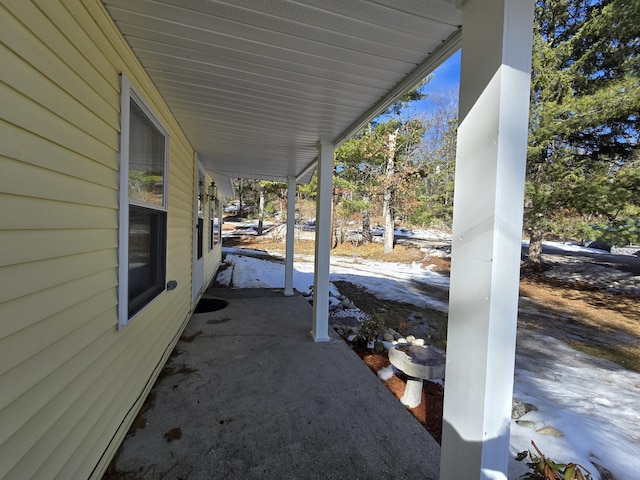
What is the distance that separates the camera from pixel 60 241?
1203 mm

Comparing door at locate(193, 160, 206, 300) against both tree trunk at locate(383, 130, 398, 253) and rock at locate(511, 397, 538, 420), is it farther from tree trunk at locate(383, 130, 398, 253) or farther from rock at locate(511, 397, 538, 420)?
tree trunk at locate(383, 130, 398, 253)

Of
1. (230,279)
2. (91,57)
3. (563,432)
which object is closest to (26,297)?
(91,57)

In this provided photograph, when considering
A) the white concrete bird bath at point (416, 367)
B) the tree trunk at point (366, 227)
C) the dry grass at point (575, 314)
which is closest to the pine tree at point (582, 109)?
the dry grass at point (575, 314)

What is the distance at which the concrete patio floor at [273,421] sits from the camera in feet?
5.47

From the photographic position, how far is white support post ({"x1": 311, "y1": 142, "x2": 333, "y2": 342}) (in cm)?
344

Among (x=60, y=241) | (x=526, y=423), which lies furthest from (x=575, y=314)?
(x=60, y=241)

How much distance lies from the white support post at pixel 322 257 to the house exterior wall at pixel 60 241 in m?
1.97

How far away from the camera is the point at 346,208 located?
44.8 feet

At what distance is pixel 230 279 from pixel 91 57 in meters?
6.18

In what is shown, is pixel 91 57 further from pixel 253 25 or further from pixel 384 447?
pixel 384 447

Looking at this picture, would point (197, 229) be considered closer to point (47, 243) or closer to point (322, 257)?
point (322, 257)

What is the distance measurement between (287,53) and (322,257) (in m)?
2.21

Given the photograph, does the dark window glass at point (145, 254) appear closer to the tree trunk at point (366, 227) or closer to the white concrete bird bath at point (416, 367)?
the white concrete bird bath at point (416, 367)

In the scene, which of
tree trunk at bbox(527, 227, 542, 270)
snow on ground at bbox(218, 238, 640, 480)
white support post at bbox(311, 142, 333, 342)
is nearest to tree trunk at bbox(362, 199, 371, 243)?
tree trunk at bbox(527, 227, 542, 270)
